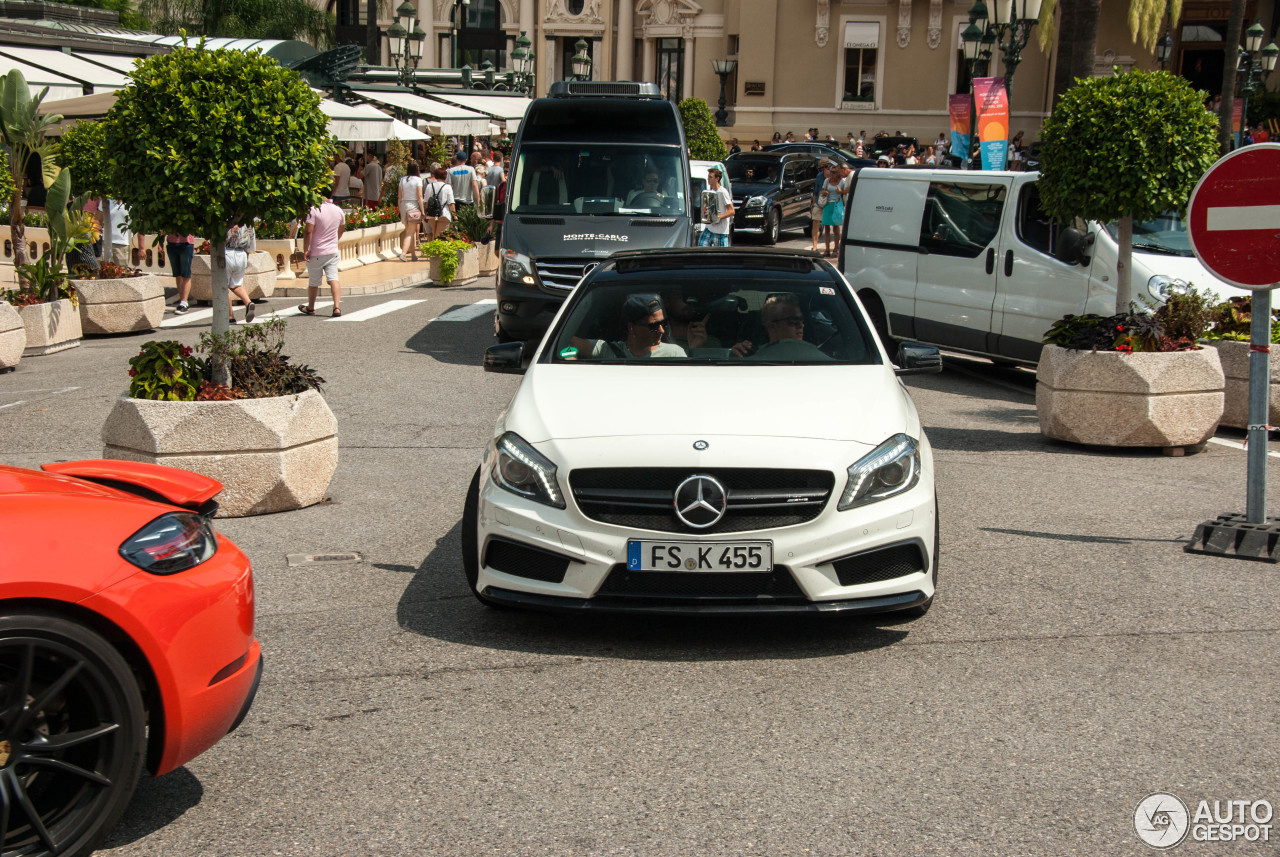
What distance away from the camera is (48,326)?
15000mm

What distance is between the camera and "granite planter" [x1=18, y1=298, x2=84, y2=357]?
1484 centimetres

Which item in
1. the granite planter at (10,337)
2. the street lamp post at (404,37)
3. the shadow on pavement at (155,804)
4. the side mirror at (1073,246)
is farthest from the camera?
the street lamp post at (404,37)

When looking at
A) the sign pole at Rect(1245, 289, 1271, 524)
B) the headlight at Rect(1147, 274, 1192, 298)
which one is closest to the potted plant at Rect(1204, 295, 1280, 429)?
the headlight at Rect(1147, 274, 1192, 298)

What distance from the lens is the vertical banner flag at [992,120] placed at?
19.8 meters

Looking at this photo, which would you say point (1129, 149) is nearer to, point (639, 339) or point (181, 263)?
point (639, 339)

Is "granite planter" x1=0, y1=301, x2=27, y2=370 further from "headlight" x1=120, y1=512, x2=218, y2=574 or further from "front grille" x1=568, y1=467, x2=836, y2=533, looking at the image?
"headlight" x1=120, y1=512, x2=218, y2=574

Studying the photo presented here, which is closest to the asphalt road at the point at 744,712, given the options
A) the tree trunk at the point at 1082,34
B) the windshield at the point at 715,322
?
the windshield at the point at 715,322

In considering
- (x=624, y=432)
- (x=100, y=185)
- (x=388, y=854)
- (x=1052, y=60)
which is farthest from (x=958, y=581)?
(x=1052, y=60)

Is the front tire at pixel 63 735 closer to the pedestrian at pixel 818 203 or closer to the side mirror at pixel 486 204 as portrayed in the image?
the side mirror at pixel 486 204

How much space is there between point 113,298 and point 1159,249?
12004mm

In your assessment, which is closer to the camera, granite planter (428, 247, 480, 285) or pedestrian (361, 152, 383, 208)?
granite planter (428, 247, 480, 285)

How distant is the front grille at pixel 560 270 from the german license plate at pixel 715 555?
9.15 m

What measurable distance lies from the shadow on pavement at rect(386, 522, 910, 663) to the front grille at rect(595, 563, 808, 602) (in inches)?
6.0

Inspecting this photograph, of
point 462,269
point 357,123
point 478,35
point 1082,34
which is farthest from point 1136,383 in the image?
point 478,35
